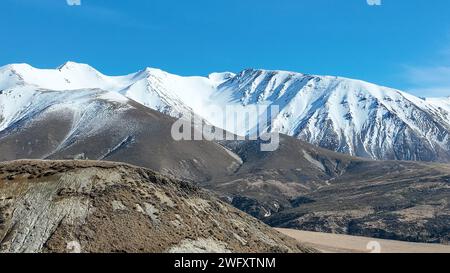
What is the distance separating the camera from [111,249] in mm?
53594

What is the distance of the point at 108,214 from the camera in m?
57.7

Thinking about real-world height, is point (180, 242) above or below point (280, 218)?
above

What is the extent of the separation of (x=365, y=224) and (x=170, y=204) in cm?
11904

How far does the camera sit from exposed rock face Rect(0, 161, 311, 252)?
54.5 metres

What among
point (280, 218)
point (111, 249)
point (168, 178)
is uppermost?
point (168, 178)

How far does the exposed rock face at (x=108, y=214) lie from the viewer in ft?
179
